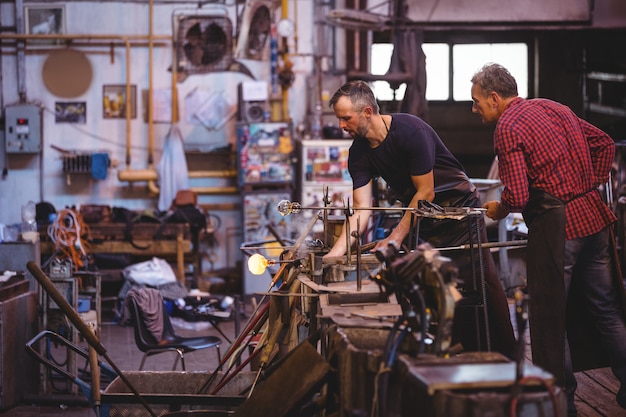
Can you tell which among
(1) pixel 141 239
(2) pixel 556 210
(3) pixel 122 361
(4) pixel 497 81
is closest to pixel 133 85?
(1) pixel 141 239

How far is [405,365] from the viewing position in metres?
2.91

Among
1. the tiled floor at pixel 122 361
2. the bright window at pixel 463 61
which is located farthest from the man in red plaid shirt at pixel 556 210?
the bright window at pixel 463 61

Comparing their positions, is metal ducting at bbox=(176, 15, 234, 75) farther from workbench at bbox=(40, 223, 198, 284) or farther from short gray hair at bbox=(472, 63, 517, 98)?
short gray hair at bbox=(472, 63, 517, 98)

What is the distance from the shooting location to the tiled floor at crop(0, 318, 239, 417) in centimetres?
607

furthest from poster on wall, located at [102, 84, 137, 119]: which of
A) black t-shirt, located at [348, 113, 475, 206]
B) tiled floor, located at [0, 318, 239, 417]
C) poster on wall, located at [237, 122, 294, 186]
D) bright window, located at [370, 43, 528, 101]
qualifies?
black t-shirt, located at [348, 113, 475, 206]

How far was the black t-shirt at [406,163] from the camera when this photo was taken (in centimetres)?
483

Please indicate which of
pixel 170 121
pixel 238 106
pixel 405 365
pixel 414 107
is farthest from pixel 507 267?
pixel 405 365

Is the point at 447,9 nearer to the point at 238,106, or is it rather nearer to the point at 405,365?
the point at 238,106

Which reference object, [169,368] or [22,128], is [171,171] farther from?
[169,368]

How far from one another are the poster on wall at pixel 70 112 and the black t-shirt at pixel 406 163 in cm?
672

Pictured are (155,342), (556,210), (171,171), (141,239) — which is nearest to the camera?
(556,210)

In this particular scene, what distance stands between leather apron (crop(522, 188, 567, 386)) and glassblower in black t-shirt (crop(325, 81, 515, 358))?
0.58 m

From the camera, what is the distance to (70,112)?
1097 cm

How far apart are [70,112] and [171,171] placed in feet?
4.99
